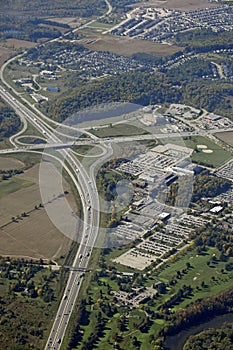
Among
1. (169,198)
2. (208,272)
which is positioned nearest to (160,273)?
(208,272)

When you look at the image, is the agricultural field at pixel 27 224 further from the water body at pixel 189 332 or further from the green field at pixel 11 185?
the water body at pixel 189 332

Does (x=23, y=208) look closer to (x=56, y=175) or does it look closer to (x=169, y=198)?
(x=56, y=175)

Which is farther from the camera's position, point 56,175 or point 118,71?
point 118,71

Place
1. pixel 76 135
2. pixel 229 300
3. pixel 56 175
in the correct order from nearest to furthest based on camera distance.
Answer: pixel 229 300 → pixel 56 175 → pixel 76 135

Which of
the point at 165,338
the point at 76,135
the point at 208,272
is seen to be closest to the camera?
the point at 165,338

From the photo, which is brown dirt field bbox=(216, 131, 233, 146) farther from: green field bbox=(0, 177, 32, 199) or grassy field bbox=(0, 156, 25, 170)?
green field bbox=(0, 177, 32, 199)
